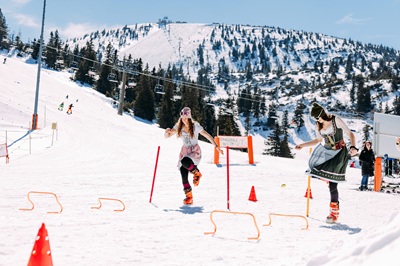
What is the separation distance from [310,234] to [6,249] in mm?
3911

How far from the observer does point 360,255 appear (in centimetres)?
263

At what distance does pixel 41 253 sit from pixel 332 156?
5.04m

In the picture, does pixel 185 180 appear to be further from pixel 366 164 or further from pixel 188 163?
pixel 366 164

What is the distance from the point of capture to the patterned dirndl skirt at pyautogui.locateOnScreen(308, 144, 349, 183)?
6480 millimetres

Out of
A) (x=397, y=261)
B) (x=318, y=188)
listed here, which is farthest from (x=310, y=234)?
(x=318, y=188)

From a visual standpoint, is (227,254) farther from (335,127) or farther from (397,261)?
(335,127)

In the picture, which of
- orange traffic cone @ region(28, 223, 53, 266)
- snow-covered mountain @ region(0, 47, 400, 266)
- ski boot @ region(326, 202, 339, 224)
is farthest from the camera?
ski boot @ region(326, 202, 339, 224)

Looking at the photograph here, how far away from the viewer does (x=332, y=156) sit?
21.5ft

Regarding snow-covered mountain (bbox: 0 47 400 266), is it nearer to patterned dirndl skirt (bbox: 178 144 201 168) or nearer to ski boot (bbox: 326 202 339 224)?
ski boot (bbox: 326 202 339 224)

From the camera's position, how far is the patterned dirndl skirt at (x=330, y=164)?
648cm

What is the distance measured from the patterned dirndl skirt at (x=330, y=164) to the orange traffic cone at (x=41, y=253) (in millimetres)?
4775

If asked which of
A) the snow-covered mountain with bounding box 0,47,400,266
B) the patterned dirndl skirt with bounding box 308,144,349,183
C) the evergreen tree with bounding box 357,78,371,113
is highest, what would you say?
the evergreen tree with bounding box 357,78,371,113

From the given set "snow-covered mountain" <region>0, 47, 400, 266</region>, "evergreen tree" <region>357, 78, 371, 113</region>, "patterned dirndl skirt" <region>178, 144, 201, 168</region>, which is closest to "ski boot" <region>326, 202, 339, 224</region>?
"snow-covered mountain" <region>0, 47, 400, 266</region>

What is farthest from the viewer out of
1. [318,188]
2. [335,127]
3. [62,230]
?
[318,188]
